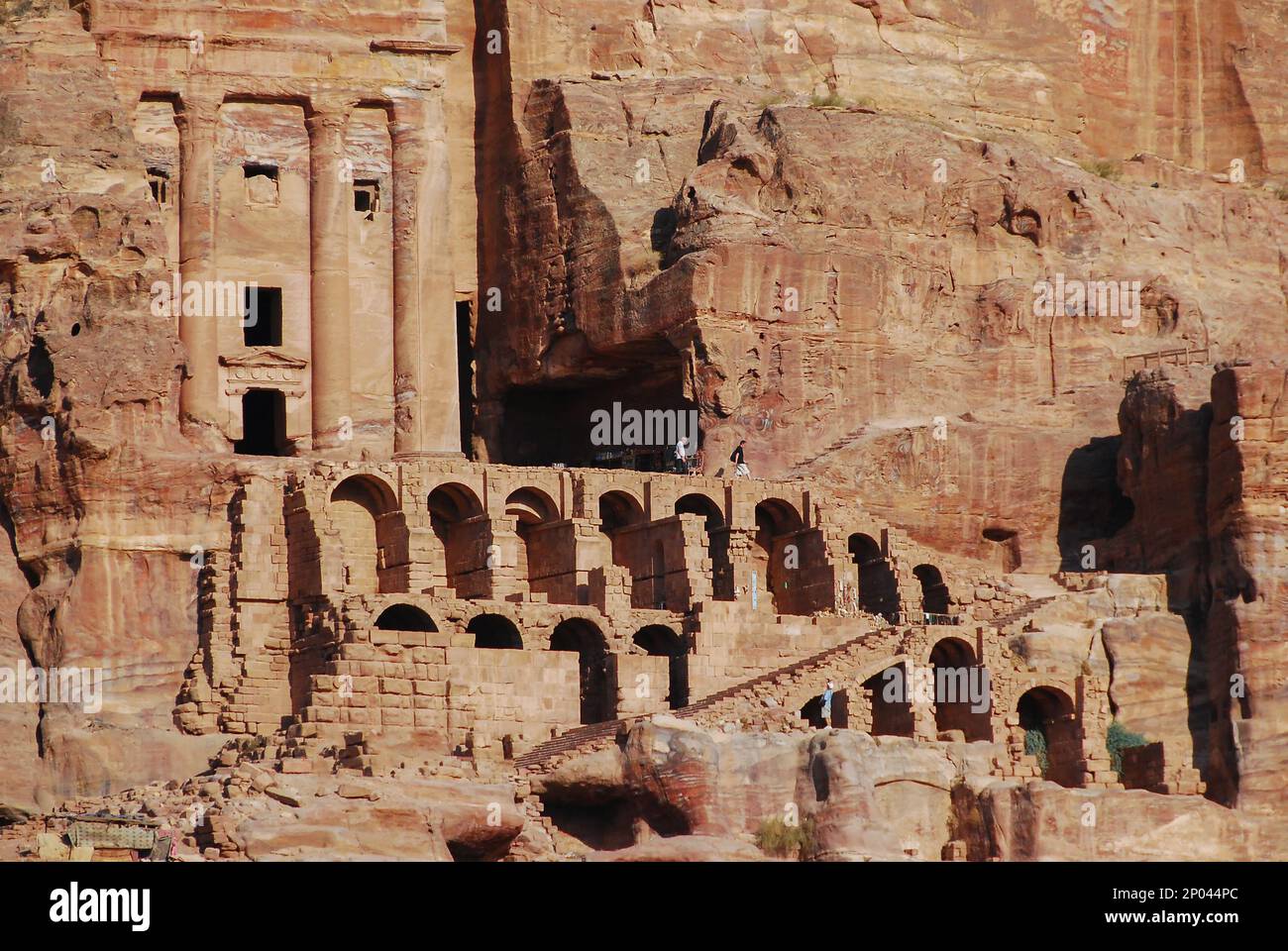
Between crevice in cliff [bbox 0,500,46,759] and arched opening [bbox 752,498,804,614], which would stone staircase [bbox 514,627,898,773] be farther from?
crevice in cliff [bbox 0,500,46,759]

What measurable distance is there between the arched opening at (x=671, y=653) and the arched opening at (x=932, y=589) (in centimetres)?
727

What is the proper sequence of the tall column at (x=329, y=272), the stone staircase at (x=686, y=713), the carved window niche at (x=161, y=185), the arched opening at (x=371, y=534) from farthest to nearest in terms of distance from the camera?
the tall column at (x=329, y=272), the carved window niche at (x=161, y=185), the arched opening at (x=371, y=534), the stone staircase at (x=686, y=713)

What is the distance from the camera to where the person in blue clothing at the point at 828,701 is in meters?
82.1

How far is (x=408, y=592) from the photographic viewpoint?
280 ft

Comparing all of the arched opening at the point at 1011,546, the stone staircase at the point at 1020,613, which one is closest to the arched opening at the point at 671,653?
the stone staircase at the point at 1020,613

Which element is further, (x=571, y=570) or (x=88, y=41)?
(x=88, y=41)

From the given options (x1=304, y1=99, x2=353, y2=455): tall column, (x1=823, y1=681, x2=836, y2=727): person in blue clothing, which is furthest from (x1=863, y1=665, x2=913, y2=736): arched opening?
(x1=304, y1=99, x2=353, y2=455): tall column

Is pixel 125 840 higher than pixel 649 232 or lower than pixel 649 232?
lower

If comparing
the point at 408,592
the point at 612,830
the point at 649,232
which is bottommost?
the point at 612,830

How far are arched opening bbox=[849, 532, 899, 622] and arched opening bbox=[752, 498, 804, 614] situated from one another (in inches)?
61.6

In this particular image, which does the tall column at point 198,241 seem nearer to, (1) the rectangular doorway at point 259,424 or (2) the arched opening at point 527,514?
(1) the rectangular doorway at point 259,424

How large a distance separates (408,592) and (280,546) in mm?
3148

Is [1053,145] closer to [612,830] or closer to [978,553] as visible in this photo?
[978,553]
